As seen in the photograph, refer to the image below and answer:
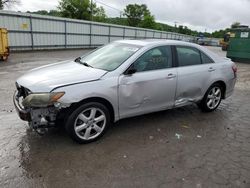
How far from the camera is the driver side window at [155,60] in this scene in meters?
3.91

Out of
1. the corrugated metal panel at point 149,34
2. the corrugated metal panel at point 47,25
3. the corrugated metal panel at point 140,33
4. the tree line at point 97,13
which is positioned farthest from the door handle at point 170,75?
the tree line at point 97,13

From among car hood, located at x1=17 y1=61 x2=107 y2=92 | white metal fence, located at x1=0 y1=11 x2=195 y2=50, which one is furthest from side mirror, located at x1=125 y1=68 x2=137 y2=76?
white metal fence, located at x1=0 y1=11 x2=195 y2=50

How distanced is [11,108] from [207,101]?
14.1 feet

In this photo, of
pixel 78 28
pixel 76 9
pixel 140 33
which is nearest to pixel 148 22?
pixel 76 9

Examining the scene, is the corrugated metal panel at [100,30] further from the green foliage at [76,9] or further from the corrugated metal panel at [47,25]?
the green foliage at [76,9]

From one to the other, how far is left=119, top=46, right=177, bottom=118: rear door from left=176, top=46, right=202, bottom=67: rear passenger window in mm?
257

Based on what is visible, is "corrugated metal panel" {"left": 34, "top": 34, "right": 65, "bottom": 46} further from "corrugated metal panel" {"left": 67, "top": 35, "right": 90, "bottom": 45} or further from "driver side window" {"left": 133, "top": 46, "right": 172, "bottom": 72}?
"driver side window" {"left": 133, "top": 46, "right": 172, "bottom": 72}

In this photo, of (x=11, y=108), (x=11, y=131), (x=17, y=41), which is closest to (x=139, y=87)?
(x=11, y=131)

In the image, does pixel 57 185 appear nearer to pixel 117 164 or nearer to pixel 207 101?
pixel 117 164

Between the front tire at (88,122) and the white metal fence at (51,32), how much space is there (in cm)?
1438

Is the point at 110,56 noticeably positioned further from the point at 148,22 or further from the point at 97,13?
the point at 148,22

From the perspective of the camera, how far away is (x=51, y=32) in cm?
1820

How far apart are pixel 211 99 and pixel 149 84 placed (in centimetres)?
201

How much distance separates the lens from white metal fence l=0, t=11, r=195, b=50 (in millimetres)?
15508
